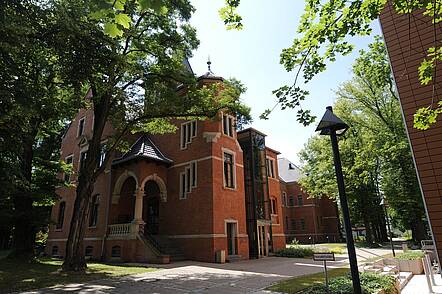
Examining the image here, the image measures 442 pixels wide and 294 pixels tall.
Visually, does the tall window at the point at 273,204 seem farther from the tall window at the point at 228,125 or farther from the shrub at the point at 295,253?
the tall window at the point at 228,125

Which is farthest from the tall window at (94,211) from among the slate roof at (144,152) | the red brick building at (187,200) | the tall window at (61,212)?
the tall window at (61,212)

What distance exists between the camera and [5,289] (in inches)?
398

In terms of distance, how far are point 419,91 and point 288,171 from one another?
43063mm

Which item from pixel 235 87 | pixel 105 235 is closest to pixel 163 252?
pixel 105 235

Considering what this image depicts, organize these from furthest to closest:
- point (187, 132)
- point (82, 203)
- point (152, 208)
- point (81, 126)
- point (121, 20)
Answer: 1. point (81, 126)
2. point (152, 208)
3. point (187, 132)
4. point (82, 203)
5. point (121, 20)

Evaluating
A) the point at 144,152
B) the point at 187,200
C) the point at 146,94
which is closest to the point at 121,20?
the point at 146,94

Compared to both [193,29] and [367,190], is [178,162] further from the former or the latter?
[367,190]

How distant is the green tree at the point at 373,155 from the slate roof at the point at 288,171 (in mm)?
12845

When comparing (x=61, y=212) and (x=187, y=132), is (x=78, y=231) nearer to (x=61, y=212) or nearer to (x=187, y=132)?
(x=187, y=132)

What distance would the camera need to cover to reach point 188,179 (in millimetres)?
21031

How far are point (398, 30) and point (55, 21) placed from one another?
34.5 ft

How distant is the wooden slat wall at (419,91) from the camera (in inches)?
265

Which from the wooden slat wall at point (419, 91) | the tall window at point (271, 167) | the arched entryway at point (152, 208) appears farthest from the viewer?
the tall window at point (271, 167)

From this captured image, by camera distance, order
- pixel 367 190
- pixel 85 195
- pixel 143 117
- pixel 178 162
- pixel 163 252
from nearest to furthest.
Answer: pixel 85 195
pixel 143 117
pixel 163 252
pixel 178 162
pixel 367 190
